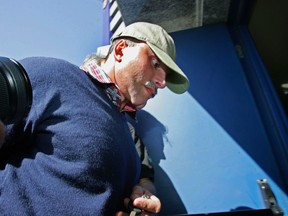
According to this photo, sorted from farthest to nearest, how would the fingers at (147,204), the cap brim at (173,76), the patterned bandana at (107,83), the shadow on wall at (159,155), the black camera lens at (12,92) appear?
1. the shadow on wall at (159,155)
2. the cap brim at (173,76)
3. the patterned bandana at (107,83)
4. the fingers at (147,204)
5. the black camera lens at (12,92)

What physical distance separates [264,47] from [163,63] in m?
1.45

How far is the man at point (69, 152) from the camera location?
0.50 meters

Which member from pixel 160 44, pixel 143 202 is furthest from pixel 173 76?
pixel 143 202

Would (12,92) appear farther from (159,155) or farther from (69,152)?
(159,155)

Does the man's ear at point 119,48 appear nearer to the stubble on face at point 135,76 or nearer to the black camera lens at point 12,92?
the stubble on face at point 135,76

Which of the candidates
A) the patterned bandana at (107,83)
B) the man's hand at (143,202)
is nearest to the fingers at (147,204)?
the man's hand at (143,202)

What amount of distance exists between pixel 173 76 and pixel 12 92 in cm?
69

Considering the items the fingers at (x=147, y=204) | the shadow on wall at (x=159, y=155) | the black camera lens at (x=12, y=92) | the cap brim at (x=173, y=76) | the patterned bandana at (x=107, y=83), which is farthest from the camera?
the shadow on wall at (x=159, y=155)

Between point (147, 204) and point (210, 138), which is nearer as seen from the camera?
point (147, 204)

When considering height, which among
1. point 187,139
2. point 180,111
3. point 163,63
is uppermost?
point 163,63

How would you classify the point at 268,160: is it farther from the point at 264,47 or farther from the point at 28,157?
the point at 264,47

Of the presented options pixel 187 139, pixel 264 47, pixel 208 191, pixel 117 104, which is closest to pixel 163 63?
pixel 117 104

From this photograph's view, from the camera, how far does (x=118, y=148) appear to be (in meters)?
0.63

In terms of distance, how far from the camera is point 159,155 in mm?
1067
